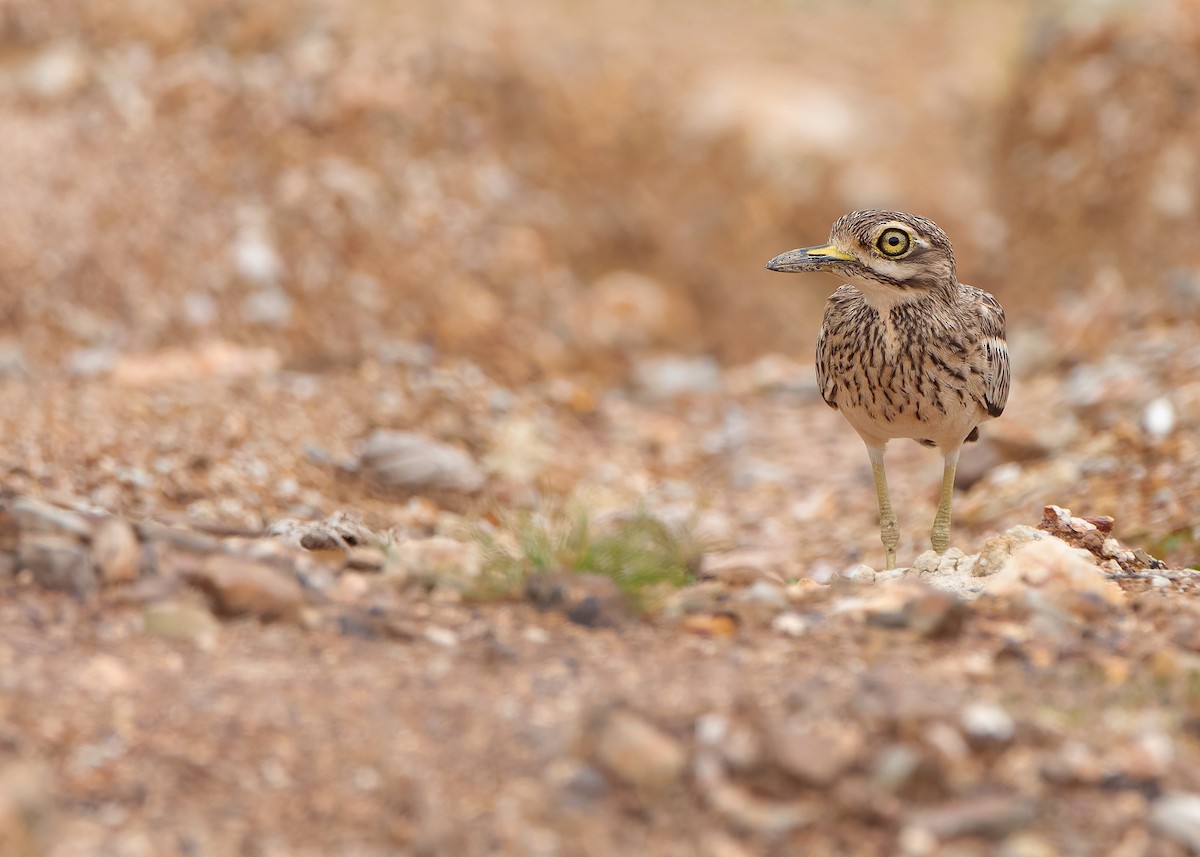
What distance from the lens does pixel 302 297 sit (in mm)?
8078

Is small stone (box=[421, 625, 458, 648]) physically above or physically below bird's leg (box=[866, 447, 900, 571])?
below

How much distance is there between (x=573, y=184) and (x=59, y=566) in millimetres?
6251

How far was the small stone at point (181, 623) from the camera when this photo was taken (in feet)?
11.4

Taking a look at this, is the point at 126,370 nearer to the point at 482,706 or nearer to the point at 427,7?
the point at 427,7

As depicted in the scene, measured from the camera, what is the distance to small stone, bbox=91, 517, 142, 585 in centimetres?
368

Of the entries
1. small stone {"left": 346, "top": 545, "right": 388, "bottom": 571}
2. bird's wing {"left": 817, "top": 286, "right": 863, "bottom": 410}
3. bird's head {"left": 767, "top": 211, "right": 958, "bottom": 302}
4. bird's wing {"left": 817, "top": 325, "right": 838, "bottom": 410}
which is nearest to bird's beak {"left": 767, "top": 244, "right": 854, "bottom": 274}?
bird's head {"left": 767, "top": 211, "right": 958, "bottom": 302}

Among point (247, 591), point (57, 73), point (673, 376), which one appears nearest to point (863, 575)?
point (247, 591)

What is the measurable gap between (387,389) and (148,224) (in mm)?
1918

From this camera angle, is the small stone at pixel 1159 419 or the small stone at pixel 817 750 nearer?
the small stone at pixel 817 750

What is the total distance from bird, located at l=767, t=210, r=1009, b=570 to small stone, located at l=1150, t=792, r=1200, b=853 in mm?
2221

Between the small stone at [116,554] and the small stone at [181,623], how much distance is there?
0.57ft

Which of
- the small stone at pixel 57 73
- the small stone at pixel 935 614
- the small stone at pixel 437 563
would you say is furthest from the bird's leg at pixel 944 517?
the small stone at pixel 57 73

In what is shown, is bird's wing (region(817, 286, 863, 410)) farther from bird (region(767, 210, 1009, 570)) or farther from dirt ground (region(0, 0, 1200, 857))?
dirt ground (region(0, 0, 1200, 857))

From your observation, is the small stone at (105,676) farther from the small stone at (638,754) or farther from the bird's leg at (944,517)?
the bird's leg at (944,517)
